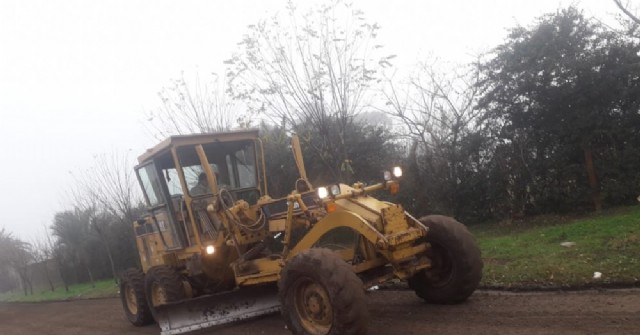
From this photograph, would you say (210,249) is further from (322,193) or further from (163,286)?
(322,193)

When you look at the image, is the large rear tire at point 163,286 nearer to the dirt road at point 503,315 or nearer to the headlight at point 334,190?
the dirt road at point 503,315

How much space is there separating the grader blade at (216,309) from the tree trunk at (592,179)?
348 inches

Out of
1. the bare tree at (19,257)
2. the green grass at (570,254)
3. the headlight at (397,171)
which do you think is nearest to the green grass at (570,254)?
the green grass at (570,254)

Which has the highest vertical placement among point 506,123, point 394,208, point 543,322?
point 506,123

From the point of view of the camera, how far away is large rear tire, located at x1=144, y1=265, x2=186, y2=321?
27.6ft

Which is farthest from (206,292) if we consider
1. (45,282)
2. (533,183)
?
(45,282)

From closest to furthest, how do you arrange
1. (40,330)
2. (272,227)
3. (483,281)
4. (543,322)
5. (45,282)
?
(543,322) < (272,227) < (483,281) < (40,330) < (45,282)

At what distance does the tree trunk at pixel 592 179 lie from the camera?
44.1 ft

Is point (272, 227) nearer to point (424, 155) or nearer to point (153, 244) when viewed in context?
point (153, 244)

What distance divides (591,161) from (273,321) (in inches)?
369

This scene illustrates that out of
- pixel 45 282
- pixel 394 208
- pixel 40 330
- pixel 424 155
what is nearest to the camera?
pixel 394 208

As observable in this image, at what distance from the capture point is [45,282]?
35.1 meters

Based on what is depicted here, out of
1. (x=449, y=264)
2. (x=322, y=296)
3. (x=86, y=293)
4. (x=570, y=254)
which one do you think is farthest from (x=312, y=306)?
(x=86, y=293)

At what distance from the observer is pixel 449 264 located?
6.99 m
